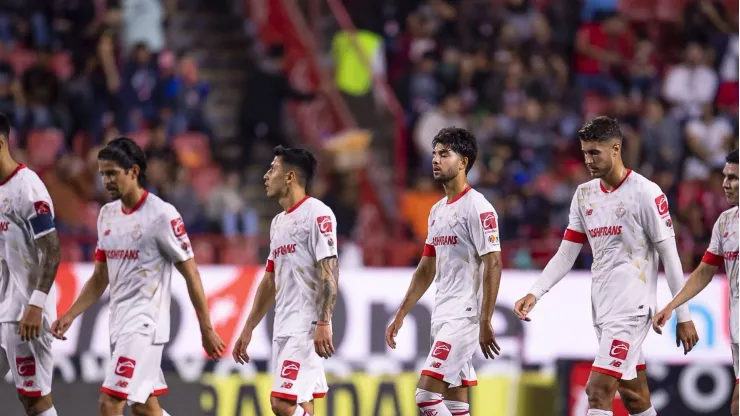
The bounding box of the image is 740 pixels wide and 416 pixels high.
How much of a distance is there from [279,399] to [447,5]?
12.7m

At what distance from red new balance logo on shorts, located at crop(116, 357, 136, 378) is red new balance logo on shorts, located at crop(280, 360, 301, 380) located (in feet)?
3.34

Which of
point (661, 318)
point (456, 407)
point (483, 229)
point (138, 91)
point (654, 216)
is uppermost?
point (138, 91)

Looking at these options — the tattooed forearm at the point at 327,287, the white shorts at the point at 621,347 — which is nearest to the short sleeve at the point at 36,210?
the tattooed forearm at the point at 327,287

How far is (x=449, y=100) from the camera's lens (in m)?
18.9

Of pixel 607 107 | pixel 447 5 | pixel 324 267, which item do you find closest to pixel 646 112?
pixel 607 107

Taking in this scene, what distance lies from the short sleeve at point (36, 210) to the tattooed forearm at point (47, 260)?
49mm

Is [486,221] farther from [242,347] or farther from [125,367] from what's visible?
[125,367]

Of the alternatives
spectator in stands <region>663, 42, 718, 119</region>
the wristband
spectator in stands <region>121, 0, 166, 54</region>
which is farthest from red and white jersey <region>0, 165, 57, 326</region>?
spectator in stands <region>663, 42, 718, 119</region>

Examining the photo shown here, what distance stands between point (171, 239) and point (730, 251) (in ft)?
12.8

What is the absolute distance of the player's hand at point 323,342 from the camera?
9188 mm

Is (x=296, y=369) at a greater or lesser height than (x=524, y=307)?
lesser

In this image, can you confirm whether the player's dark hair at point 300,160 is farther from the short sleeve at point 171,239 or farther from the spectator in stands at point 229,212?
the spectator in stands at point 229,212

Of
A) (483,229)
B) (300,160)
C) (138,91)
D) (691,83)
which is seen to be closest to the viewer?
(483,229)

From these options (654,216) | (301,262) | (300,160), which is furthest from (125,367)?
(654,216)
